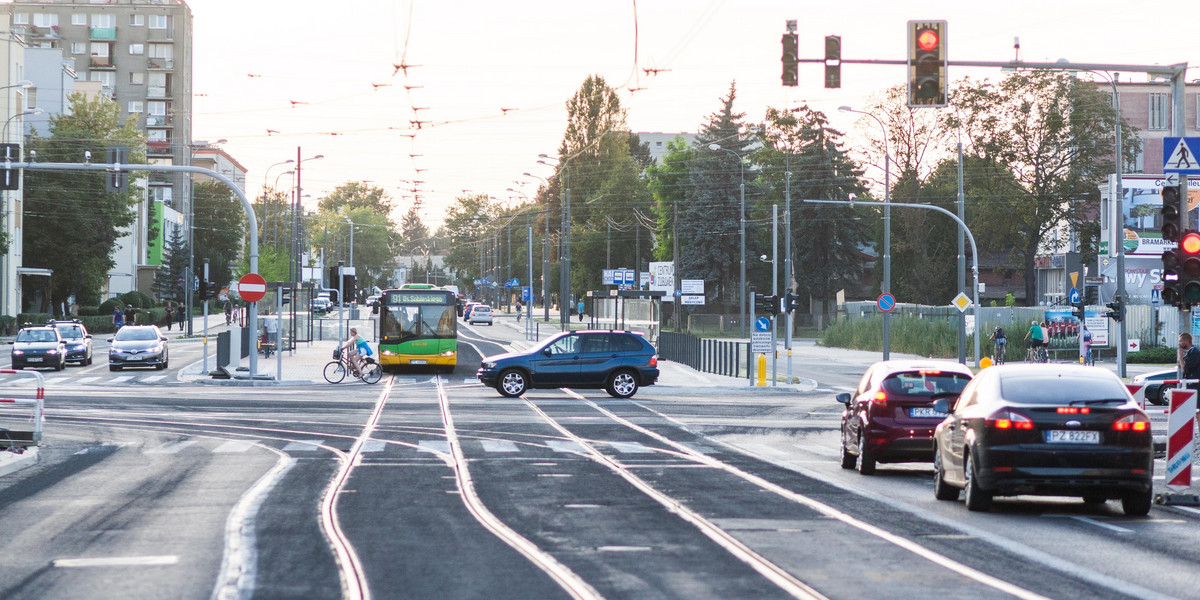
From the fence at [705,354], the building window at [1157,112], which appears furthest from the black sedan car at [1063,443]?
the building window at [1157,112]

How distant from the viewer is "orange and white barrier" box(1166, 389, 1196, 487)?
14.9 meters

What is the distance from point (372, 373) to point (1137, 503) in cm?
2975

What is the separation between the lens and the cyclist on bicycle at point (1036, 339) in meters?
50.1

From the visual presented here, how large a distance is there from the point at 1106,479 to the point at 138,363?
39.8 metres

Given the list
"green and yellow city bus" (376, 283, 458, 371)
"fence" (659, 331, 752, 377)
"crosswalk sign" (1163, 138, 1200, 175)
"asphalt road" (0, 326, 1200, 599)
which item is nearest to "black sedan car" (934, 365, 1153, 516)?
"asphalt road" (0, 326, 1200, 599)

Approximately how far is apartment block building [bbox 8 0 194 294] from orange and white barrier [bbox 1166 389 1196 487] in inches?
4532

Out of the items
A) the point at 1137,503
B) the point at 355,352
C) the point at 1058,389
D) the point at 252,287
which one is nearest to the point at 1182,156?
the point at 1058,389

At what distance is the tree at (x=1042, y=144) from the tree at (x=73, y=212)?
50.6m

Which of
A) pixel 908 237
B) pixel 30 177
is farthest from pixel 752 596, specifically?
pixel 908 237

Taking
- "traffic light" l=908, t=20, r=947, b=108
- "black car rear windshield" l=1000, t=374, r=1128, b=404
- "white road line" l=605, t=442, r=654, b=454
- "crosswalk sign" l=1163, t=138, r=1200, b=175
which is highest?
"traffic light" l=908, t=20, r=947, b=108

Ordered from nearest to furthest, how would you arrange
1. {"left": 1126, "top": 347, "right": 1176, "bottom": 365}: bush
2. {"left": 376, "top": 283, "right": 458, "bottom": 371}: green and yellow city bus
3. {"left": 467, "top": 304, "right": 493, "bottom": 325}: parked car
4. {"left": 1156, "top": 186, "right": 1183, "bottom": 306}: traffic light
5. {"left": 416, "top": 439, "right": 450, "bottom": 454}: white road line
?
{"left": 1156, "top": 186, "right": 1183, "bottom": 306}: traffic light → {"left": 416, "top": 439, "right": 450, "bottom": 454}: white road line → {"left": 376, "top": 283, "right": 458, "bottom": 371}: green and yellow city bus → {"left": 1126, "top": 347, "right": 1176, "bottom": 365}: bush → {"left": 467, "top": 304, "right": 493, "bottom": 325}: parked car

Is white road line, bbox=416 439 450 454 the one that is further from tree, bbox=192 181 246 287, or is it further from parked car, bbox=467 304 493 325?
tree, bbox=192 181 246 287

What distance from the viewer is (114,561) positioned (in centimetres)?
1001

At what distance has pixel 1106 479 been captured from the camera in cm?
1287
